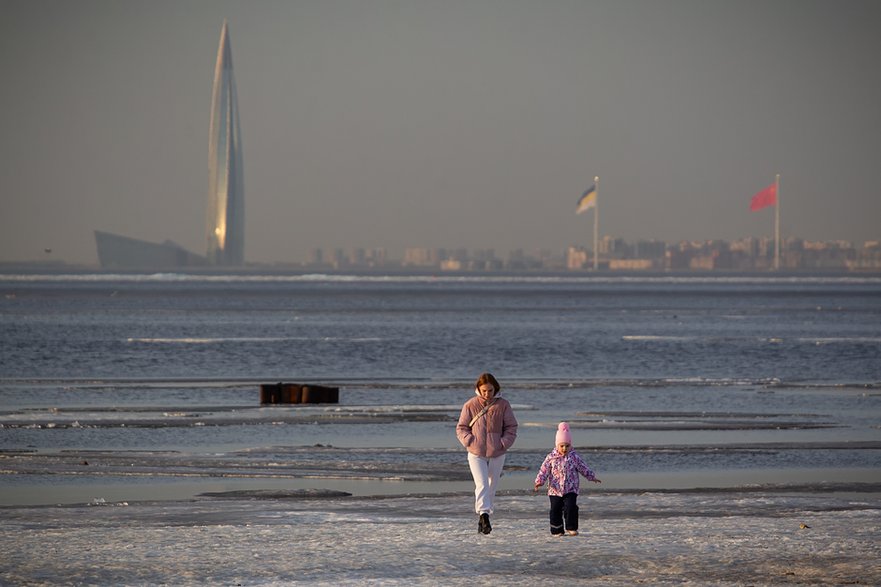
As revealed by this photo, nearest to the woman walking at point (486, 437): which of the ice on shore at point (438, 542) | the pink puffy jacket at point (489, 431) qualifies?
the pink puffy jacket at point (489, 431)

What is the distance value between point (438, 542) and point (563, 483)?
4.67ft

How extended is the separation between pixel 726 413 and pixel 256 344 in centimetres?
3631

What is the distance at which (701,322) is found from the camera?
300 feet

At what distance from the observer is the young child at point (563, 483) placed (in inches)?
572

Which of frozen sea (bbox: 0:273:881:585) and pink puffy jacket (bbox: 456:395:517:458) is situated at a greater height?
pink puffy jacket (bbox: 456:395:517:458)

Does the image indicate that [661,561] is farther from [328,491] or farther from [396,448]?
[396,448]

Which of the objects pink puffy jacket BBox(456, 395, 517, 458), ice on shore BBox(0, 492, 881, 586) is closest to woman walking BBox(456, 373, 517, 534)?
pink puffy jacket BBox(456, 395, 517, 458)

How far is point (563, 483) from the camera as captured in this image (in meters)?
14.6

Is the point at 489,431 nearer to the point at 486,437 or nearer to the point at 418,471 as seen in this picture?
the point at 486,437

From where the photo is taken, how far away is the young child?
14.5 m

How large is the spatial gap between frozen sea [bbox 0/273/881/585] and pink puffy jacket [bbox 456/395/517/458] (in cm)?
89

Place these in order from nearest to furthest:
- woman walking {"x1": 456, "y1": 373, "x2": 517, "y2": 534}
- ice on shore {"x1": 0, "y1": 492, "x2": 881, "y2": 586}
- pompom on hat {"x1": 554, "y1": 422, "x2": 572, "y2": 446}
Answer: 1. ice on shore {"x1": 0, "y1": 492, "x2": 881, "y2": 586}
2. pompom on hat {"x1": 554, "y1": 422, "x2": 572, "y2": 446}
3. woman walking {"x1": 456, "y1": 373, "x2": 517, "y2": 534}

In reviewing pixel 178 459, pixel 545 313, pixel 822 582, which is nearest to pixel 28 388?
pixel 178 459

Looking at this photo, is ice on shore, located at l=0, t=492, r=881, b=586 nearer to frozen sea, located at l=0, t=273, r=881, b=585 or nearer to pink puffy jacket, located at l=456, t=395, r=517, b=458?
frozen sea, located at l=0, t=273, r=881, b=585
